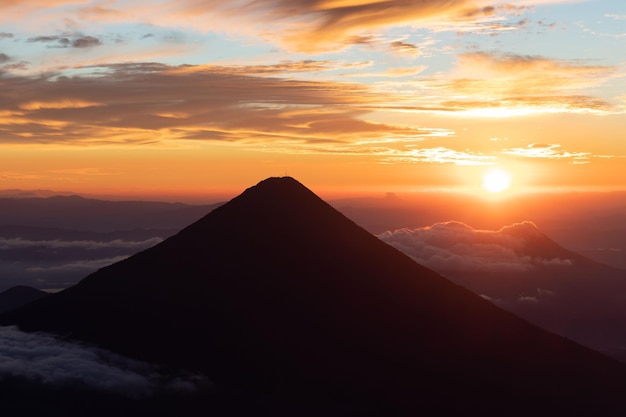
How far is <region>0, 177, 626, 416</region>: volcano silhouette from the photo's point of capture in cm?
10831

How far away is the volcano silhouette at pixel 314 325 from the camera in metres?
108

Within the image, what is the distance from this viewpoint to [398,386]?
109562 millimetres

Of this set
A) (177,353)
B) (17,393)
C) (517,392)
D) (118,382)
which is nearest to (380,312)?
(517,392)

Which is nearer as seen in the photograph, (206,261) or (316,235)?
(206,261)

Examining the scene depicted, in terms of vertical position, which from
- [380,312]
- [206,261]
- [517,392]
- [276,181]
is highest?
[276,181]

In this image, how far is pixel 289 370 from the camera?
111 m

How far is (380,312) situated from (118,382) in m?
47.4

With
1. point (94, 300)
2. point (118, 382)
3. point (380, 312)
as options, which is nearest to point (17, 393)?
point (118, 382)

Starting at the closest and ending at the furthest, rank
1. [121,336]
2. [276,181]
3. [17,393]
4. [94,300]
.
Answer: [17,393]
[121,336]
[94,300]
[276,181]

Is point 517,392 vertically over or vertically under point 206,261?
under

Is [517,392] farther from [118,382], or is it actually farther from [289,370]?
[118,382]

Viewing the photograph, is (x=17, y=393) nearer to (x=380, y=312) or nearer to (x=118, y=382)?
(x=118, y=382)

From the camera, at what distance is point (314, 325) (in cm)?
12338

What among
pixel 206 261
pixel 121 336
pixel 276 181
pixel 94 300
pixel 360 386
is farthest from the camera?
pixel 276 181
